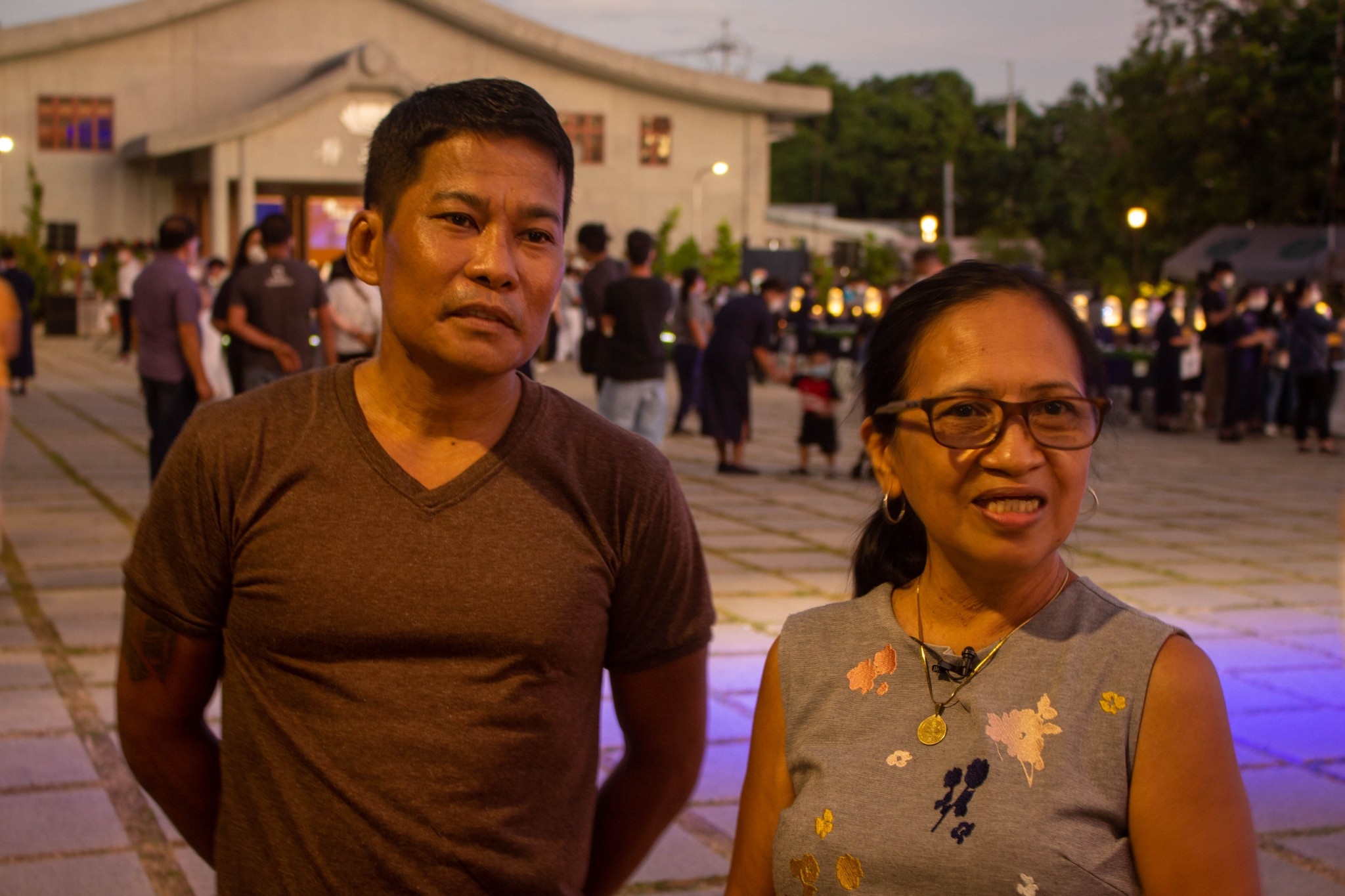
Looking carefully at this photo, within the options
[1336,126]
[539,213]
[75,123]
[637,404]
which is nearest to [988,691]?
[539,213]

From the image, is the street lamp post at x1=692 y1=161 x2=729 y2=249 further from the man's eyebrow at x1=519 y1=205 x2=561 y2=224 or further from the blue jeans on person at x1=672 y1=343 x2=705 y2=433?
the man's eyebrow at x1=519 y1=205 x2=561 y2=224

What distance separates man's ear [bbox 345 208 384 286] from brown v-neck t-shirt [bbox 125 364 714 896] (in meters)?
0.20

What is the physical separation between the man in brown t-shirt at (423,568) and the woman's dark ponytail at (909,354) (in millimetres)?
292

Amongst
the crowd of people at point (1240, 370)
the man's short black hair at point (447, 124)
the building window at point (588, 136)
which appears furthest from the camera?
the building window at point (588, 136)

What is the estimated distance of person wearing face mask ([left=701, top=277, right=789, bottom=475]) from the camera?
38.5ft

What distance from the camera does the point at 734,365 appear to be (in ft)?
38.7

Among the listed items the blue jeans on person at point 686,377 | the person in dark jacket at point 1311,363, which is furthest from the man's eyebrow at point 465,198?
the person in dark jacket at point 1311,363

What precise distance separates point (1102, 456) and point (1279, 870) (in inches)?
91.3

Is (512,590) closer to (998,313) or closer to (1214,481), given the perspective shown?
(998,313)

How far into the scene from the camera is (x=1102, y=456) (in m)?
2.06

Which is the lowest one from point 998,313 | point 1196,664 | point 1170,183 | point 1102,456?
point 1196,664

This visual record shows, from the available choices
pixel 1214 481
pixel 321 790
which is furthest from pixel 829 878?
pixel 1214 481

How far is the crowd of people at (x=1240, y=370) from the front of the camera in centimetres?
1560

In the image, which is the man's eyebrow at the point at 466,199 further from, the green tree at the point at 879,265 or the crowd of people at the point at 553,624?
the green tree at the point at 879,265
